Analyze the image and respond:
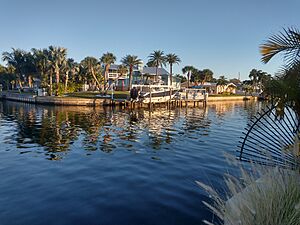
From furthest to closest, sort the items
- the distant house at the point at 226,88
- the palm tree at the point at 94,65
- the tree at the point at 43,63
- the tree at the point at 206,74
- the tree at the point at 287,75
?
the tree at the point at 206,74 < the distant house at the point at 226,88 < the palm tree at the point at 94,65 < the tree at the point at 43,63 < the tree at the point at 287,75

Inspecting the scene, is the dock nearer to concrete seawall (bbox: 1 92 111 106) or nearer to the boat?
concrete seawall (bbox: 1 92 111 106)

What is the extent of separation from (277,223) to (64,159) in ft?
39.3

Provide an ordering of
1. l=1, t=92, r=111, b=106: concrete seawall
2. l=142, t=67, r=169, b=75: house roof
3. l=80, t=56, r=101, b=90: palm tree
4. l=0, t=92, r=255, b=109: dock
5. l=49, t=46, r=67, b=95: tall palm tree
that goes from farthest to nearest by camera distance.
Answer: l=142, t=67, r=169, b=75: house roof → l=80, t=56, r=101, b=90: palm tree → l=49, t=46, r=67, b=95: tall palm tree → l=1, t=92, r=111, b=106: concrete seawall → l=0, t=92, r=255, b=109: dock

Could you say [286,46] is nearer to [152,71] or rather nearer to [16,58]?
[152,71]

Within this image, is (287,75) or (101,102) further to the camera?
(101,102)

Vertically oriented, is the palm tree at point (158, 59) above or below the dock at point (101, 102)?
above

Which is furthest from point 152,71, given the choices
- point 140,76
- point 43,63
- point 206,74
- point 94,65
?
point 43,63

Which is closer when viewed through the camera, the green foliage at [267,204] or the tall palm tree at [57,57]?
the green foliage at [267,204]

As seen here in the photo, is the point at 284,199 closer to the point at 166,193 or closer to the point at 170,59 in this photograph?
the point at 166,193

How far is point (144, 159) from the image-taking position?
1336 centimetres

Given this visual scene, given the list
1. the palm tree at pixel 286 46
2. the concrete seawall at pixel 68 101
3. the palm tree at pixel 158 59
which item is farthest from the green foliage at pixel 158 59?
the palm tree at pixel 286 46

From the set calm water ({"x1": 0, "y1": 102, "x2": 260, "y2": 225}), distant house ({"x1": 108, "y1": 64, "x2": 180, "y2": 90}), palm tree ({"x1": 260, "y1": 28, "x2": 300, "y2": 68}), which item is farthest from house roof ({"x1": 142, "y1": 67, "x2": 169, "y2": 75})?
palm tree ({"x1": 260, "y1": 28, "x2": 300, "y2": 68})

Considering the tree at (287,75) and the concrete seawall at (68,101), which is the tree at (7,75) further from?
the tree at (287,75)

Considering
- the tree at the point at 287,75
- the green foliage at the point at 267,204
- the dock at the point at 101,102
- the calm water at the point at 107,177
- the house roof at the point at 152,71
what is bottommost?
the calm water at the point at 107,177
